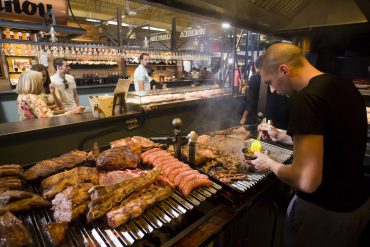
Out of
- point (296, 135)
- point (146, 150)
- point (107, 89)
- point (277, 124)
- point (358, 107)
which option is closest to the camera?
point (296, 135)

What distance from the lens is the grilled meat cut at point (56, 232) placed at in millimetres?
1133

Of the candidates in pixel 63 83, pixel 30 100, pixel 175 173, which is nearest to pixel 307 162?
pixel 175 173

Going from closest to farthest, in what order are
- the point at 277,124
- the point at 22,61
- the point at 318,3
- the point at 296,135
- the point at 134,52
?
the point at 296,135 < the point at 318,3 < the point at 277,124 < the point at 134,52 < the point at 22,61

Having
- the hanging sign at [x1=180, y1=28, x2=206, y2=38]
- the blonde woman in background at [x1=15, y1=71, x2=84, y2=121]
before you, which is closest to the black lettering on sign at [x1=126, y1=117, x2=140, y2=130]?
the blonde woman in background at [x1=15, y1=71, x2=84, y2=121]

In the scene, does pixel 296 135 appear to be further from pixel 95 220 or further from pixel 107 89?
pixel 107 89

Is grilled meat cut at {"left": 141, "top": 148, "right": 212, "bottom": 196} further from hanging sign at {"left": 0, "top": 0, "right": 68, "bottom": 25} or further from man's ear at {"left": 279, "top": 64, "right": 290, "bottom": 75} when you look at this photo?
hanging sign at {"left": 0, "top": 0, "right": 68, "bottom": 25}

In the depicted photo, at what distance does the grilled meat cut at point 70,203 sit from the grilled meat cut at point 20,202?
0.27 ft

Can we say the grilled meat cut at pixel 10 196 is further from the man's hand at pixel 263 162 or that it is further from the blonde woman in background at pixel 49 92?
the blonde woman in background at pixel 49 92

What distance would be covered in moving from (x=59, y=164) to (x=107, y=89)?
6.63 m

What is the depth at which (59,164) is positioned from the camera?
183 cm

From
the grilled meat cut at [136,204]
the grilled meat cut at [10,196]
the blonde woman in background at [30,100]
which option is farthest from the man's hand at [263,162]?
the blonde woman in background at [30,100]

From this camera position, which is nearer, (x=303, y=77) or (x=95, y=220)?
(x=95, y=220)

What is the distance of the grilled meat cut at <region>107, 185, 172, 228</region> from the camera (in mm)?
1283

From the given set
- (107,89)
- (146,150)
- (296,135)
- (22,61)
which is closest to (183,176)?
(146,150)
